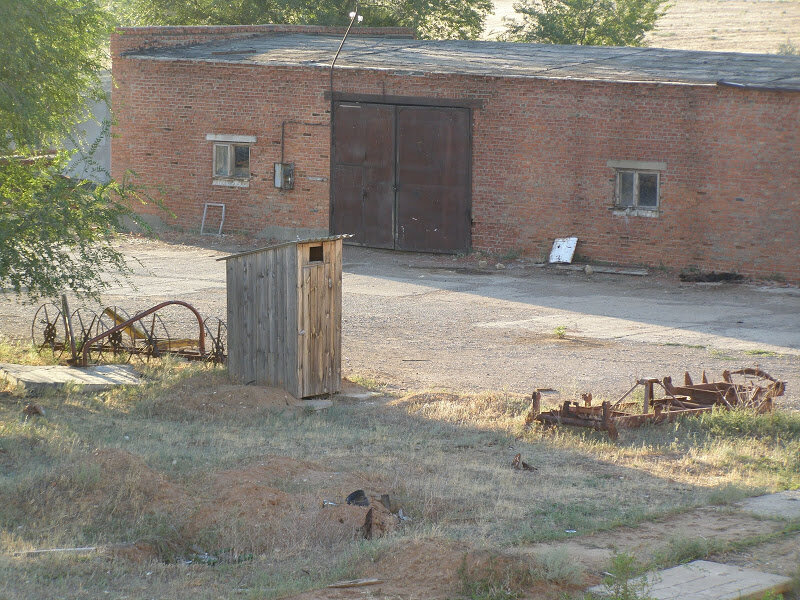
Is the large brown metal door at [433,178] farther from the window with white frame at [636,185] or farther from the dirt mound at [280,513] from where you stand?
the dirt mound at [280,513]

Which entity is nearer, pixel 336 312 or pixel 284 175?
pixel 336 312

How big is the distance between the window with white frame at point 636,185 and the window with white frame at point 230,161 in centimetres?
834

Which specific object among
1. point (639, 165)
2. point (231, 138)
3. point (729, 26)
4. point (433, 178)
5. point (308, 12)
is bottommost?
point (433, 178)

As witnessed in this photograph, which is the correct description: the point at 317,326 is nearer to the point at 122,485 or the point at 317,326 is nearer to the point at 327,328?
the point at 327,328

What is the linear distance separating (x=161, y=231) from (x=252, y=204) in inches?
99.5

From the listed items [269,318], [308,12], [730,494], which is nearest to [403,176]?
[269,318]

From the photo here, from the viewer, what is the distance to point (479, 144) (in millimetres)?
22484

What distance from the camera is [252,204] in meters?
24.8

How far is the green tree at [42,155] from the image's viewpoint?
1134 cm

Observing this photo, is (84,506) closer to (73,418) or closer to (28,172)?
(73,418)

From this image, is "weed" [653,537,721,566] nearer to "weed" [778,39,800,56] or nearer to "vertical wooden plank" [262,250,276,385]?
"vertical wooden plank" [262,250,276,385]

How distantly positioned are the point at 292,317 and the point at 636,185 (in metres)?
11.5

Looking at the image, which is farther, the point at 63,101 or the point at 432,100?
the point at 432,100

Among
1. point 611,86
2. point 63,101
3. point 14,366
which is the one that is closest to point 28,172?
point 63,101
